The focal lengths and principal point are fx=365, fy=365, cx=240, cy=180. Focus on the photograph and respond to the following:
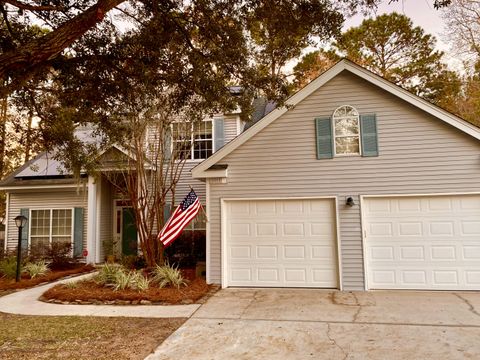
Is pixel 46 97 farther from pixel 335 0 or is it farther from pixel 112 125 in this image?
pixel 335 0

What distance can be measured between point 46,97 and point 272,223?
6063mm

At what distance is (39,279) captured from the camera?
10.2 metres

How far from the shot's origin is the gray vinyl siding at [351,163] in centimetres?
822

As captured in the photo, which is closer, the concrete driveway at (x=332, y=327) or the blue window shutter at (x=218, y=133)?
the concrete driveway at (x=332, y=327)

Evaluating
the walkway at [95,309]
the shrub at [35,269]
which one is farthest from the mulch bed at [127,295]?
the shrub at [35,269]

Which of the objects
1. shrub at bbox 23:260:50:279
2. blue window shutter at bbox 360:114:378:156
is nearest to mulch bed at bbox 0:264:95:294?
shrub at bbox 23:260:50:279

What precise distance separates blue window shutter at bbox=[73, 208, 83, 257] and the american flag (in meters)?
5.95

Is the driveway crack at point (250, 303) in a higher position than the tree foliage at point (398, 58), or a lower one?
lower

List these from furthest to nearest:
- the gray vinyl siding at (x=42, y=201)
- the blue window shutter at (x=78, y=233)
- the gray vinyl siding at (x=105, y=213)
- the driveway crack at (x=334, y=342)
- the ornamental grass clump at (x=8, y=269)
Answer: the gray vinyl siding at (x=42, y=201) → the gray vinyl siding at (x=105, y=213) → the blue window shutter at (x=78, y=233) → the ornamental grass clump at (x=8, y=269) → the driveway crack at (x=334, y=342)

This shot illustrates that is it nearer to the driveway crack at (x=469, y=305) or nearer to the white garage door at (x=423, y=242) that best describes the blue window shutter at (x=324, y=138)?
the white garage door at (x=423, y=242)

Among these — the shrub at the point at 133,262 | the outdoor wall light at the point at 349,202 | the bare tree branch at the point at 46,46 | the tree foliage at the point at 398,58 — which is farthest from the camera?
the tree foliage at the point at 398,58

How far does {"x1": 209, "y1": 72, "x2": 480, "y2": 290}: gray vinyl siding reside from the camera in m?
8.22

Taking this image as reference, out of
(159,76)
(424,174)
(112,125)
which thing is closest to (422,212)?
(424,174)

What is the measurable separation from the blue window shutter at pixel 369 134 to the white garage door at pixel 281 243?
4.83 feet
